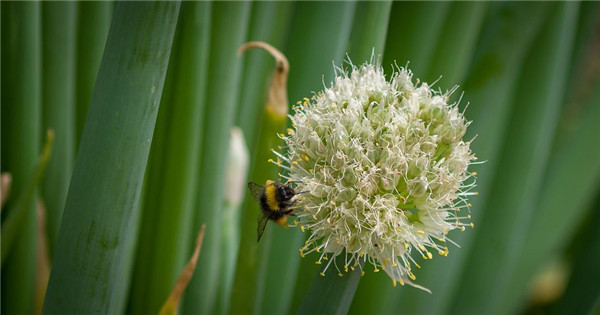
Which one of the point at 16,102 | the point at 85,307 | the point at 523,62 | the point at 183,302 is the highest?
the point at 523,62

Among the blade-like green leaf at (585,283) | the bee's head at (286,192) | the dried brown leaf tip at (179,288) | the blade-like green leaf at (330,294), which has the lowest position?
the dried brown leaf tip at (179,288)

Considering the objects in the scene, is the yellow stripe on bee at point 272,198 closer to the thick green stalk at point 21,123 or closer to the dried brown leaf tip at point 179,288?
the dried brown leaf tip at point 179,288

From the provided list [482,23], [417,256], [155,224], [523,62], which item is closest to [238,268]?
[155,224]

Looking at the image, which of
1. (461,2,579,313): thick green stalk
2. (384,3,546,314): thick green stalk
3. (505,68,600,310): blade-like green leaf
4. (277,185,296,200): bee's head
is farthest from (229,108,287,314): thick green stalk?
(505,68,600,310): blade-like green leaf

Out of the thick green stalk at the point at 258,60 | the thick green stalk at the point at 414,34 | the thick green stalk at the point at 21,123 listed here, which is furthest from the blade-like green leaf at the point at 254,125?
the thick green stalk at the point at 21,123

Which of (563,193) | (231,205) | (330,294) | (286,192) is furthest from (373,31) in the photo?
(563,193)

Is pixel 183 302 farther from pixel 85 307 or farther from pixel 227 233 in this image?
pixel 85 307

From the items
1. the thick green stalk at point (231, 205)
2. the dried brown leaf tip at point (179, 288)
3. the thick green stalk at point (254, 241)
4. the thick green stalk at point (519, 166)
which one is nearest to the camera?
the dried brown leaf tip at point (179, 288)

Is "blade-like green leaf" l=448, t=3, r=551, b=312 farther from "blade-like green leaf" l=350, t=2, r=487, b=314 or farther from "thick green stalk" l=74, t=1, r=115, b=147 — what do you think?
"thick green stalk" l=74, t=1, r=115, b=147
